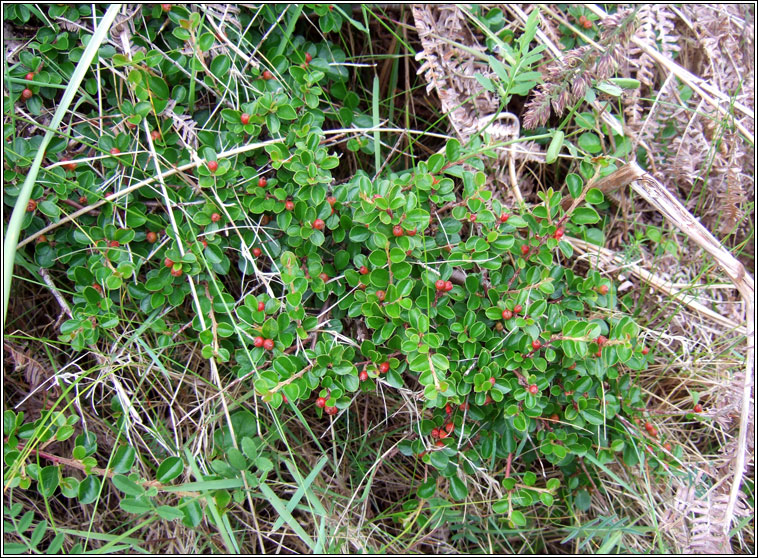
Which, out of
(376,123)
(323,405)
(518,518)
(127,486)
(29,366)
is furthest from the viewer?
(376,123)

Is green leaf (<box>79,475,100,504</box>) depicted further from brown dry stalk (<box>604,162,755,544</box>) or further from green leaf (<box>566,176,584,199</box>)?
brown dry stalk (<box>604,162,755,544</box>)

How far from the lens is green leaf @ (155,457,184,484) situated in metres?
1.90

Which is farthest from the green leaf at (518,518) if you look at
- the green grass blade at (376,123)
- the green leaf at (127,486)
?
the green grass blade at (376,123)

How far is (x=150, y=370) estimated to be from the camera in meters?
2.20

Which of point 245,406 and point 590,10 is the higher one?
point 590,10

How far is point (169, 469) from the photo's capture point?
1920 millimetres

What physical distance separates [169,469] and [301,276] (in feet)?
2.64

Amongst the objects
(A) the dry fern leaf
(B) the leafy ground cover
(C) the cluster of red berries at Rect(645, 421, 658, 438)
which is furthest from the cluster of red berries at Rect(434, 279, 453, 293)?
(A) the dry fern leaf

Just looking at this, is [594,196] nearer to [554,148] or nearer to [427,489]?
[554,148]

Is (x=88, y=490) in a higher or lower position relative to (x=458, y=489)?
higher

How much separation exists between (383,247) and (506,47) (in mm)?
1010

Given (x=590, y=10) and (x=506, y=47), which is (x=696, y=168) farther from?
(x=506, y=47)

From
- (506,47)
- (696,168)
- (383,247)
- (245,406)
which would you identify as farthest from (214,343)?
(696,168)

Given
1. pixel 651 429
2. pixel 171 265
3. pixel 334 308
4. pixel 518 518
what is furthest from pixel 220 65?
pixel 651 429
